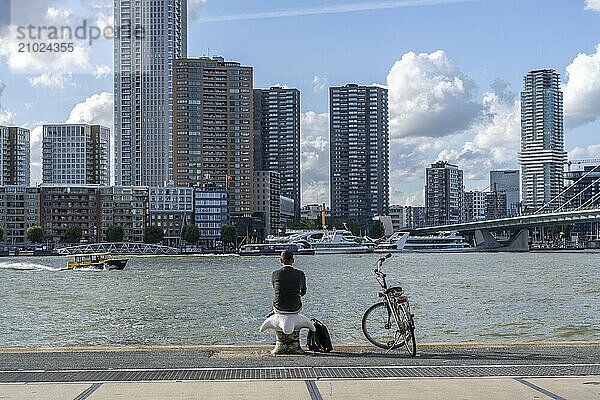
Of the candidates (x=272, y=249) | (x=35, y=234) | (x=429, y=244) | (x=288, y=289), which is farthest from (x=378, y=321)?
(x=35, y=234)

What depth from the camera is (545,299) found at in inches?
1843

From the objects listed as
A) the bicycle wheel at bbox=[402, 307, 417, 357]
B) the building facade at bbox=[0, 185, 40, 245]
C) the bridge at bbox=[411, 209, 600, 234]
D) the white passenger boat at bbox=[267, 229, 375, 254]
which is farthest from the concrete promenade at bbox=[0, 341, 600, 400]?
the building facade at bbox=[0, 185, 40, 245]

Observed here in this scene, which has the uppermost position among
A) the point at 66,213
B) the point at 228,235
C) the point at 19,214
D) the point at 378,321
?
the point at 66,213

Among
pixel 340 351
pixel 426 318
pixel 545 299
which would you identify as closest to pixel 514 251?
pixel 545 299

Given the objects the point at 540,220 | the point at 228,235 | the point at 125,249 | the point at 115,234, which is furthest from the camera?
the point at 228,235

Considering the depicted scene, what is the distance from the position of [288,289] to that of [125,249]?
581 feet

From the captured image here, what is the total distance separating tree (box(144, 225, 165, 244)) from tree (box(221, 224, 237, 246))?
13229 mm

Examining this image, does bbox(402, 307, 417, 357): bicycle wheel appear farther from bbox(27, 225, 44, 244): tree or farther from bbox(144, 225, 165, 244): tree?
bbox(27, 225, 44, 244): tree

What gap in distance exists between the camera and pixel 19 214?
19762 cm

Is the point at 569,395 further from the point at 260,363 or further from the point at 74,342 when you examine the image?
the point at 74,342

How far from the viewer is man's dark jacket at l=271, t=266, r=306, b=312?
1434cm

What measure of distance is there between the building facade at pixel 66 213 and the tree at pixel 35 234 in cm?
589

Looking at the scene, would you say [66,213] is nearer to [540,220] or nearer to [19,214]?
[19,214]

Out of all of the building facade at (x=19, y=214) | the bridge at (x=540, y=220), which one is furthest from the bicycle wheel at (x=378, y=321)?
the building facade at (x=19, y=214)
